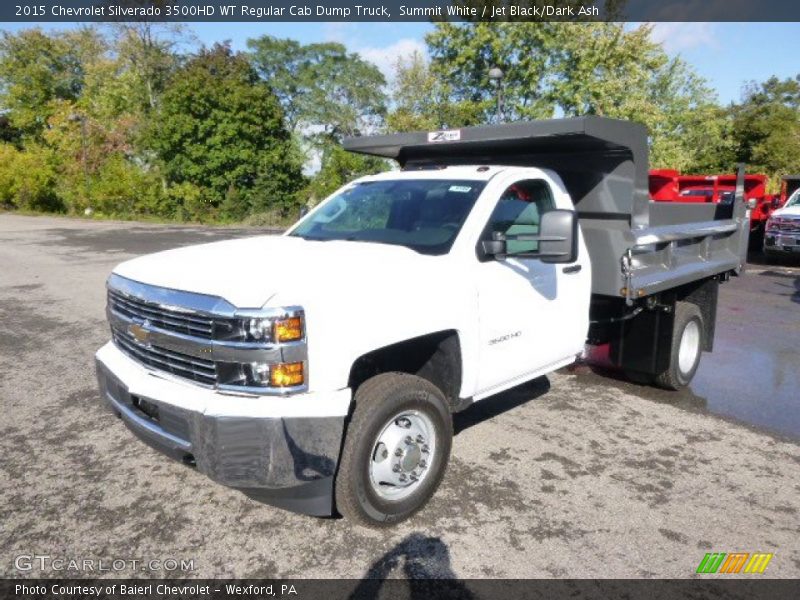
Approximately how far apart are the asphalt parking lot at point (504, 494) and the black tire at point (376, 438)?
15 centimetres

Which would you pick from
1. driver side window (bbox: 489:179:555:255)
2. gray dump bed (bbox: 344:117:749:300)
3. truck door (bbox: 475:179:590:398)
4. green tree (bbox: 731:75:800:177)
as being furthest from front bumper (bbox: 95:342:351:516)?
green tree (bbox: 731:75:800:177)

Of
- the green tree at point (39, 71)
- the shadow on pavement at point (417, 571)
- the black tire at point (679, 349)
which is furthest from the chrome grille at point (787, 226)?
the green tree at point (39, 71)

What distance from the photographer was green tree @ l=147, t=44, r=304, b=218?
32.6 metres

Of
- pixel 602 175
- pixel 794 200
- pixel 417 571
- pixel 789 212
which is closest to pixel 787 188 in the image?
pixel 794 200

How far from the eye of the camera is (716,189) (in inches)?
694

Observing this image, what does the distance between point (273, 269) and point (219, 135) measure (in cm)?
3194

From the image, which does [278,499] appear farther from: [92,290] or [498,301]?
[92,290]

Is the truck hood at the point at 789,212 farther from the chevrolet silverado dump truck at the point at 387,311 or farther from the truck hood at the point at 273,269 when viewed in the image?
the truck hood at the point at 273,269

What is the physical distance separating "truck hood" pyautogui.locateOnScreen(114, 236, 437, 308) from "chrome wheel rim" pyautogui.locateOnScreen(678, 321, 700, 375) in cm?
339

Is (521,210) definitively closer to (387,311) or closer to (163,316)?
(387,311)

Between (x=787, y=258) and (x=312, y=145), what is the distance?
35.1 m

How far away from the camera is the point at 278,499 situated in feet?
9.98

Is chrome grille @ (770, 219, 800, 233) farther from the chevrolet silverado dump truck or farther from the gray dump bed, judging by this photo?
the chevrolet silverado dump truck

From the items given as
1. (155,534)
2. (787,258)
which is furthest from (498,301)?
(787,258)
